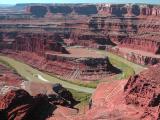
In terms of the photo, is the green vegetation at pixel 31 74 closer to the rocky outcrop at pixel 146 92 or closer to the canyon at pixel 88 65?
the canyon at pixel 88 65

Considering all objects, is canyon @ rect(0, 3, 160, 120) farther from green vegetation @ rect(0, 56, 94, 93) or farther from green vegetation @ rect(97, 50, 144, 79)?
green vegetation @ rect(0, 56, 94, 93)

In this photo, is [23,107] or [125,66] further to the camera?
[125,66]

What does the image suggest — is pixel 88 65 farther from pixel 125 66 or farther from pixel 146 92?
pixel 146 92

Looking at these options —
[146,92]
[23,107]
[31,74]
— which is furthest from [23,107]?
[31,74]

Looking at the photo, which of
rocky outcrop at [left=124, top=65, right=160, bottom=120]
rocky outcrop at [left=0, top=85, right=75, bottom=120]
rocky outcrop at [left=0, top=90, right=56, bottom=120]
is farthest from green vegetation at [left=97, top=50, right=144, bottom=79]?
rocky outcrop at [left=124, top=65, right=160, bottom=120]

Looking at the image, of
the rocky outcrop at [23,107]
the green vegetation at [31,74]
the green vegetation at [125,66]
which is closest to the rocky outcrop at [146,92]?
the rocky outcrop at [23,107]

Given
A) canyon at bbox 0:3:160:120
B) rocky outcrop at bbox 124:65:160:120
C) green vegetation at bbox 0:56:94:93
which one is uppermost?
rocky outcrop at bbox 124:65:160:120

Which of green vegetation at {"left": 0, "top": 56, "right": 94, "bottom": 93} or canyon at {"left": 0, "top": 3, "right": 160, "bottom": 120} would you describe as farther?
green vegetation at {"left": 0, "top": 56, "right": 94, "bottom": 93}

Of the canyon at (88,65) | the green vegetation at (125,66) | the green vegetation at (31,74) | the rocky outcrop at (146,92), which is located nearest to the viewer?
the rocky outcrop at (146,92)

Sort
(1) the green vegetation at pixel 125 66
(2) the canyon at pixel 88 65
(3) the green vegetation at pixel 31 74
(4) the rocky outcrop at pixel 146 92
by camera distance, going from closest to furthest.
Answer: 1. (4) the rocky outcrop at pixel 146 92
2. (2) the canyon at pixel 88 65
3. (3) the green vegetation at pixel 31 74
4. (1) the green vegetation at pixel 125 66

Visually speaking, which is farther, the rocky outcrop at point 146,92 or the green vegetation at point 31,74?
the green vegetation at point 31,74
